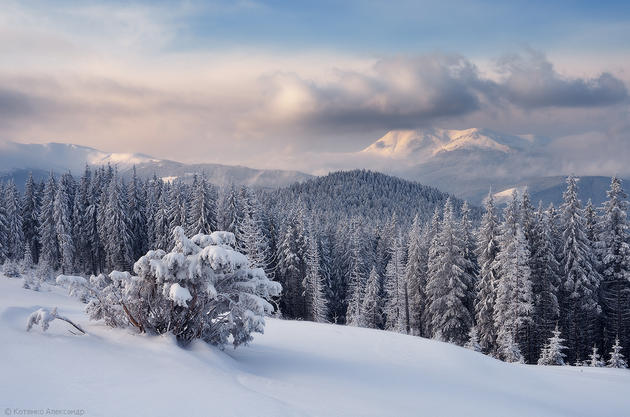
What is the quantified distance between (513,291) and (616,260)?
31.7 ft

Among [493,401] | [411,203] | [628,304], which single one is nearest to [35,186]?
[493,401]

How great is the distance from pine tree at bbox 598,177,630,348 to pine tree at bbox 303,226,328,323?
81.8ft

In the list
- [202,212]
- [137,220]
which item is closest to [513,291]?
[202,212]

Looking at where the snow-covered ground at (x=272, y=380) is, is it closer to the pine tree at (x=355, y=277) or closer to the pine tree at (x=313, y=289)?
the pine tree at (x=313, y=289)

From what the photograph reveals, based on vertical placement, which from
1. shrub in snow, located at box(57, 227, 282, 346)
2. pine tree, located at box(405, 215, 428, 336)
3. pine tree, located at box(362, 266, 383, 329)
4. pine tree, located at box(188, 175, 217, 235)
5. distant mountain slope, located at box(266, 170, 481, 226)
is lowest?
pine tree, located at box(362, 266, 383, 329)

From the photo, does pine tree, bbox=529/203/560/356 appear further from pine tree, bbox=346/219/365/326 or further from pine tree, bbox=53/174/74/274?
pine tree, bbox=53/174/74/274

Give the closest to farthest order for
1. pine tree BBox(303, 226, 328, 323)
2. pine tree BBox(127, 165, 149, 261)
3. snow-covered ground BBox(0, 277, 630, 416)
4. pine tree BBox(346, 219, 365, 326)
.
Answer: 1. snow-covered ground BBox(0, 277, 630, 416)
2. pine tree BBox(303, 226, 328, 323)
3. pine tree BBox(346, 219, 365, 326)
4. pine tree BBox(127, 165, 149, 261)

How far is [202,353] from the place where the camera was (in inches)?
368

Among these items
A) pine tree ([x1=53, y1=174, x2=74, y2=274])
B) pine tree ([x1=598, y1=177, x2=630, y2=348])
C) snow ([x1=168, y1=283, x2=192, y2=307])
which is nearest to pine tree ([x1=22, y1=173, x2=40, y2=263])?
pine tree ([x1=53, y1=174, x2=74, y2=274])

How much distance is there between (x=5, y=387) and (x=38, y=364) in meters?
0.98

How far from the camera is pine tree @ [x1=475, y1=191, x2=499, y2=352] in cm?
3228

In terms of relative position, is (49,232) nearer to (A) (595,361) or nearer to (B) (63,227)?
(B) (63,227)

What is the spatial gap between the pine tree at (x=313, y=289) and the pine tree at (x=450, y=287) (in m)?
11.8

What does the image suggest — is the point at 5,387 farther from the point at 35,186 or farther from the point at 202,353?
the point at 35,186
